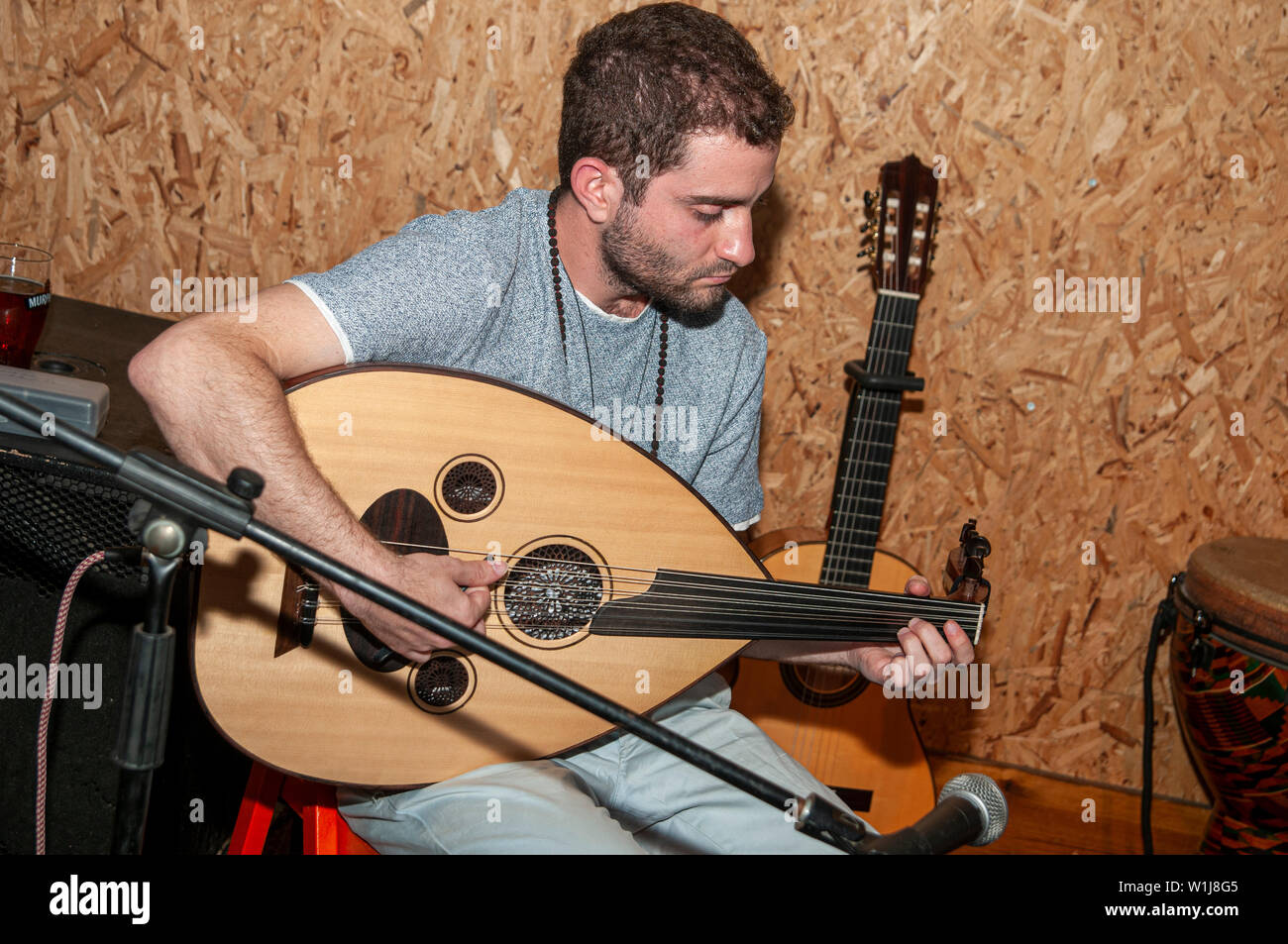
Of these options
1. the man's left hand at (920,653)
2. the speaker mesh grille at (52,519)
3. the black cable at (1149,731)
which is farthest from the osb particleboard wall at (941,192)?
the speaker mesh grille at (52,519)

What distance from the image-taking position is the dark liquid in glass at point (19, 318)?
1.55 m

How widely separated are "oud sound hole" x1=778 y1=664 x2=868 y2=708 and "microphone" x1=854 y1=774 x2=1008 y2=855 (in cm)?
113

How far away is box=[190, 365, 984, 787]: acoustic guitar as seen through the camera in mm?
1325

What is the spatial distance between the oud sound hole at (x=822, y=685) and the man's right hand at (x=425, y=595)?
901 millimetres

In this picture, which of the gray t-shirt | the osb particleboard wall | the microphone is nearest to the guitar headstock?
the osb particleboard wall

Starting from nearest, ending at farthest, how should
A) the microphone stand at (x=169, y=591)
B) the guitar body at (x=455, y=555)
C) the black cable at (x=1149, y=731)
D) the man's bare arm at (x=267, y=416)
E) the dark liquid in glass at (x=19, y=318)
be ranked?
the microphone stand at (x=169, y=591)
the man's bare arm at (x=267, y=416)
the guitar body at (x=455, y=555)
the dark liquid in glass at (x=19, y=318)
the black cable at (x=1149, y=731)

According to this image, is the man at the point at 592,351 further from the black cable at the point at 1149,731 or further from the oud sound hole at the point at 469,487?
the black cable at the point at 1149,731

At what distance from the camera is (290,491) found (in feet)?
4.07

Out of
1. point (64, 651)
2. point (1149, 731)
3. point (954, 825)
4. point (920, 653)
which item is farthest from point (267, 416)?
point (1149, 731)

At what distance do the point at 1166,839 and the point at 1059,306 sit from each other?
1.34m

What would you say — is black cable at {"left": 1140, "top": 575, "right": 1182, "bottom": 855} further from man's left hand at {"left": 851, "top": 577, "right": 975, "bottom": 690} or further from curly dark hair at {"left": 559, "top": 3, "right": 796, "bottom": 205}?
curly dark hair at {"left": 559, "top": 3, "right": 796, "bottom": 205}

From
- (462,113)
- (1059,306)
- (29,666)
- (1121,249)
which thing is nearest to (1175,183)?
(1121,249)

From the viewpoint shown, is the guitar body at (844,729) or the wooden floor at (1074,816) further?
the wooden floor at (1074,816)
